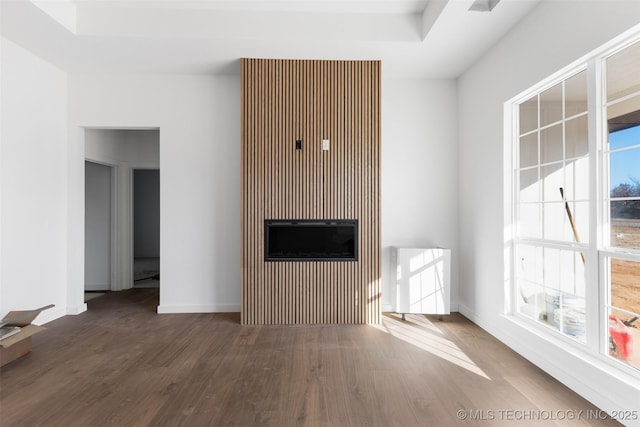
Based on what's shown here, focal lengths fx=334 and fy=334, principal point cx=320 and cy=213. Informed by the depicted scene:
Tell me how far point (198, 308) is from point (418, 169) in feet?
10.1

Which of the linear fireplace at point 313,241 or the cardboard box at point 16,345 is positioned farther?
the linear fireplace at point 313,241

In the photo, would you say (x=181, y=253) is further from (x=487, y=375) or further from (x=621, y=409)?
(x=621, y=409)

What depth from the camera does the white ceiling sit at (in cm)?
296

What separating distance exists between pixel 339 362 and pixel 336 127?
90.3 inches

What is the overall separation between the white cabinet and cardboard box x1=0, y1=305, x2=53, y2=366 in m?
3.38

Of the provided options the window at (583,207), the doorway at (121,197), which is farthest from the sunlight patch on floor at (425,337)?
the doorway at (121,197)

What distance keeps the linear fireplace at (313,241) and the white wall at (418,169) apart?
1.99 ft

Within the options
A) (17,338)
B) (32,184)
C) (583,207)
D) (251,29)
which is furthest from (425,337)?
(32,184)

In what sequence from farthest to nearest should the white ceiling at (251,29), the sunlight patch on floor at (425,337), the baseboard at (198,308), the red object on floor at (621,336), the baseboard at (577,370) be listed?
the baseboard at (198,308)
the white ceiling at (251,29)
the sunlight patch on floor at (425,337)
the red object on floor at (621,336)
the baseboard at (577,370)

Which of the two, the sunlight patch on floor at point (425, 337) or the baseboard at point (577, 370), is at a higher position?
the baseboard at point (577, 370)

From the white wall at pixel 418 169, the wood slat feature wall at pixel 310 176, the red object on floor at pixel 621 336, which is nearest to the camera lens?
the red object on floor at pixel 621 336

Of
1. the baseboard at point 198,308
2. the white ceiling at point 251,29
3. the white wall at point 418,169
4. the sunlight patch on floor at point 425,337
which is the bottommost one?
the sunlight patch on floor at point 425,337

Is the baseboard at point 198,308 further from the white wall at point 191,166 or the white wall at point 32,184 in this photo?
the white wall at point 32,184

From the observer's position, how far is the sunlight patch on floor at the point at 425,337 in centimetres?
268
